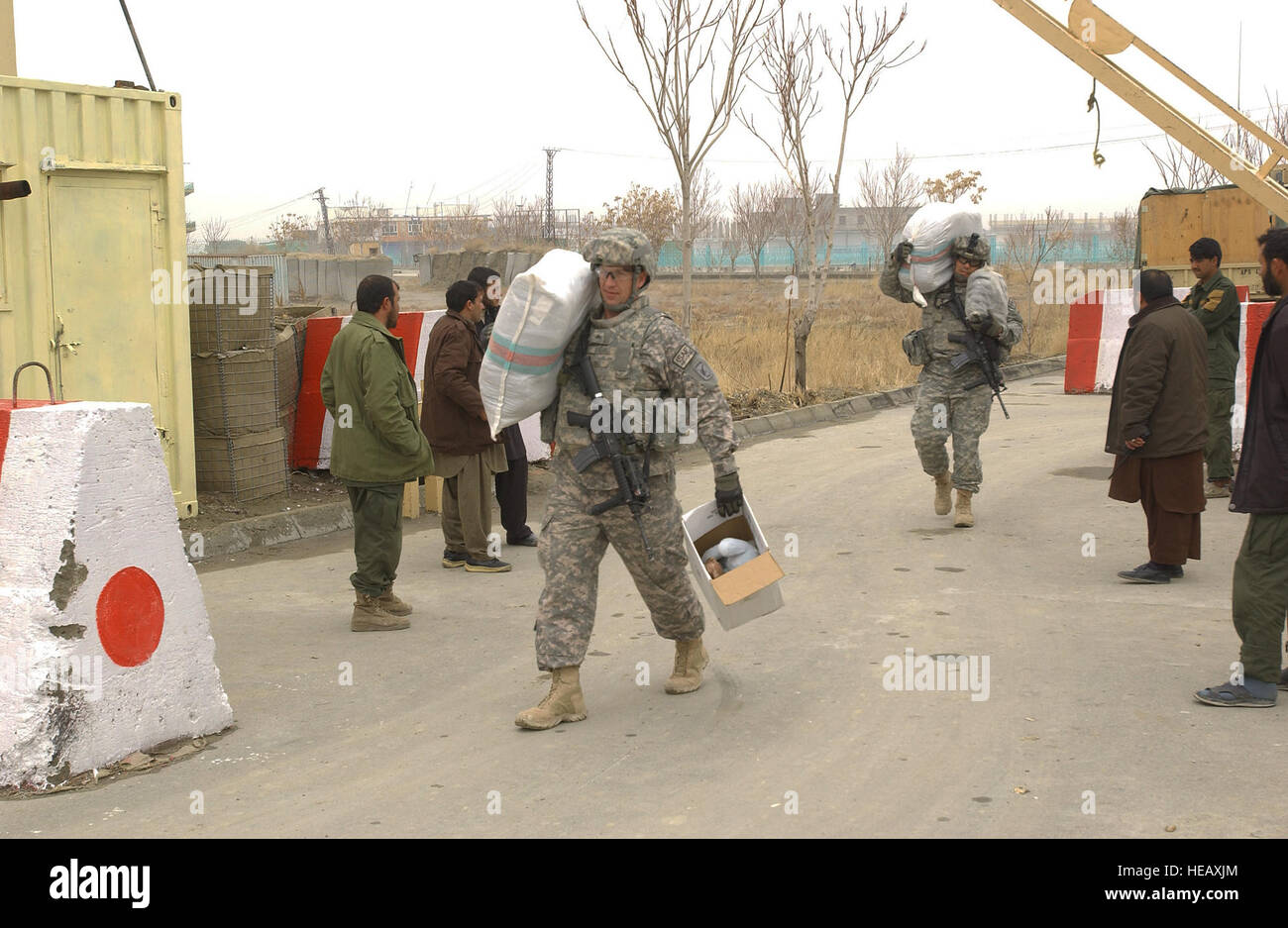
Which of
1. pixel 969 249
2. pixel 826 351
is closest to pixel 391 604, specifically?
pixel 969 249

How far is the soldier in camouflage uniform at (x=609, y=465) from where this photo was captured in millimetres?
5168

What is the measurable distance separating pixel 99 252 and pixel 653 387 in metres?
5.06

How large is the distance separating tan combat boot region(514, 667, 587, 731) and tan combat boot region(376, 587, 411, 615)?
1861mm

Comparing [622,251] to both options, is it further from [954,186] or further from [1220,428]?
[954,186]

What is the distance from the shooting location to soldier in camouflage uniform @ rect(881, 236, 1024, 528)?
29.5 ft

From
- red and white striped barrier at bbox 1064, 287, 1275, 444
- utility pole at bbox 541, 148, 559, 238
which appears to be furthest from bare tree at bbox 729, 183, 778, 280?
red and white striped barrier at bbox 1064, 287, 1275, 444

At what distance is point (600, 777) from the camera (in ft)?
15.1

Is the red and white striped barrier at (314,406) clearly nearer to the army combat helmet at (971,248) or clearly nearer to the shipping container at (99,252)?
the shipping container at (99,252)

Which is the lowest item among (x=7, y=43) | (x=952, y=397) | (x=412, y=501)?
(x=412, y=501)

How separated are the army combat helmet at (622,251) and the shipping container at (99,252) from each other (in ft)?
12.7

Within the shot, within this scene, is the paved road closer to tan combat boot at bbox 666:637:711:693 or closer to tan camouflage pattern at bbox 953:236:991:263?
tan combat boot at bbox 666:637:711:693

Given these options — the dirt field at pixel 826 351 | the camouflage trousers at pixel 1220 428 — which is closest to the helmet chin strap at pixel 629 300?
the camouflage trousers at pixel 1220 428

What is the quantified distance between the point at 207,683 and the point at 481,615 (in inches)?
84.9

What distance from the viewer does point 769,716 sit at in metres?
5.27
